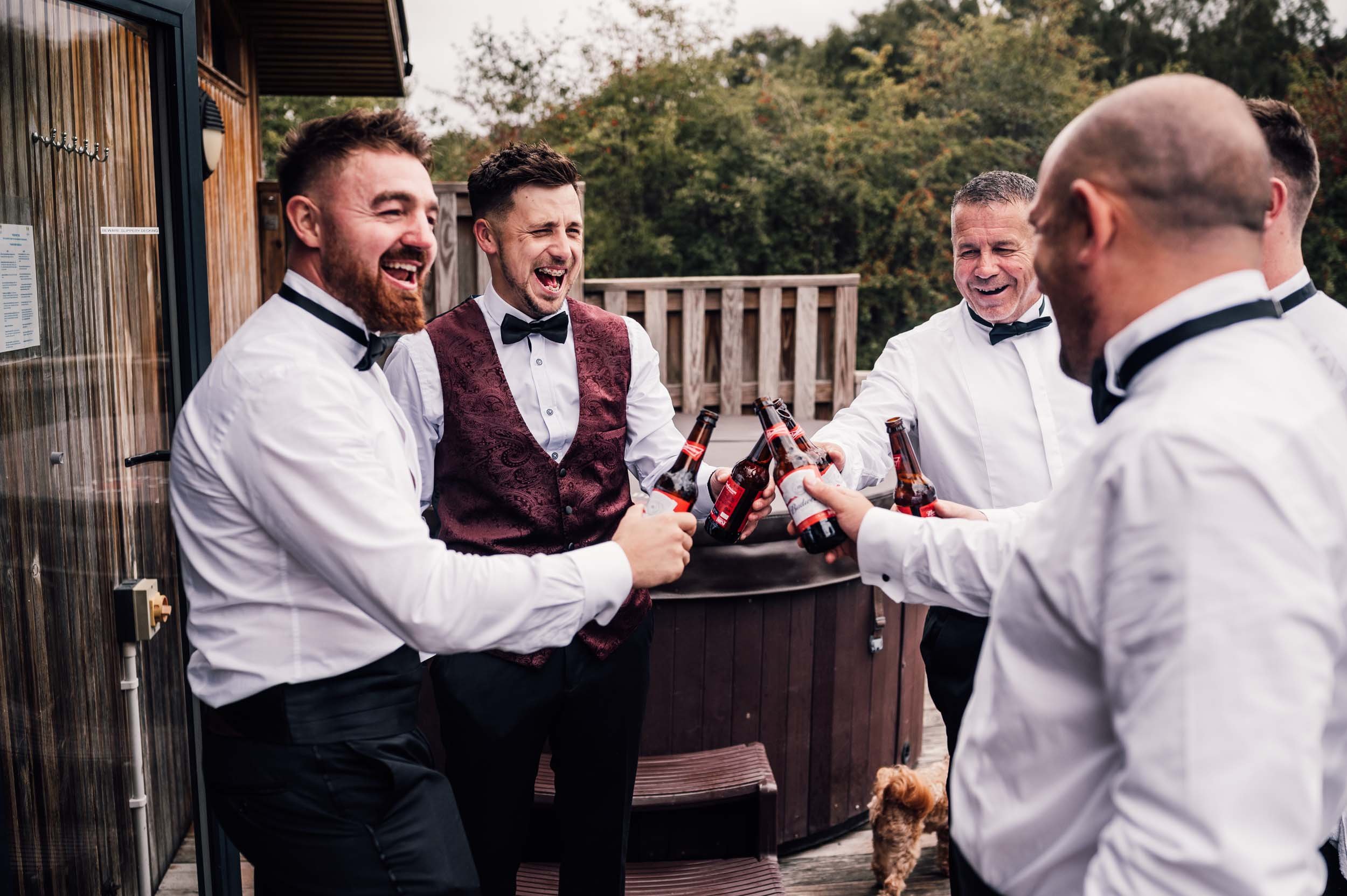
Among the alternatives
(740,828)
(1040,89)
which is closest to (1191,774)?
(740,828)

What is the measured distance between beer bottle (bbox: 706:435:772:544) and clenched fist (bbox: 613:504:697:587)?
0.58 metres

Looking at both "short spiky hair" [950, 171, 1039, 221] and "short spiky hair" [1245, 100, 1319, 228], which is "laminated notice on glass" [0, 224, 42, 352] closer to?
"short spiky hair" [950, 171, 1039, 221]

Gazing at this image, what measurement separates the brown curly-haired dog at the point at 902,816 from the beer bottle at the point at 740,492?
103 cm

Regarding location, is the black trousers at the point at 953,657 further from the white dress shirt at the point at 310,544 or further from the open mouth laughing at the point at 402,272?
the open mouth laughing at the point at 402,272

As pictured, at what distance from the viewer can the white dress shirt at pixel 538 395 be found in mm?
2543

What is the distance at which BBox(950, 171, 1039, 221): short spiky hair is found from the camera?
262 centimetres

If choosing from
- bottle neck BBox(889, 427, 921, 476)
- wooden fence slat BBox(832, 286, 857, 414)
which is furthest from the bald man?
wooden fence slat BBox(832, 286, 857, 414)

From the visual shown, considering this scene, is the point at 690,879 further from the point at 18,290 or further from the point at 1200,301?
the point at 1200,301

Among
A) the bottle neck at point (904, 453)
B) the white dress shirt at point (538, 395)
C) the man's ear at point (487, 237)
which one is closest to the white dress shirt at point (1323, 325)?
the bottle neck at point (904, 453)

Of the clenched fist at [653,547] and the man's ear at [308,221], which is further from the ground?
the man's ear at [308,221]

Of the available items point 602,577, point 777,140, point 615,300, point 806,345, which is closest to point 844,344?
point 806,345

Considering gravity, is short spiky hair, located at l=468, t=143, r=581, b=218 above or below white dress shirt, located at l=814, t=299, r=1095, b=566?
above

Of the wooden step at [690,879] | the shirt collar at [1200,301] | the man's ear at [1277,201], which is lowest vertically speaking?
the wooden step at [690,879]

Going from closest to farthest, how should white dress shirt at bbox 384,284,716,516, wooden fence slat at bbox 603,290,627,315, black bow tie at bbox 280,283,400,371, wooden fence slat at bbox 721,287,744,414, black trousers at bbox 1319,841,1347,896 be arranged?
1. black bow tie at bbox 280,283,400,371
2. black trousers at bbox 1319,841,1347,896
3. white dress shirt at bbox 384,284,716,516
4. wooden fence slat at bbox 603,290,627,315
5. wooden fence slat at bbox 721,287,744,414
